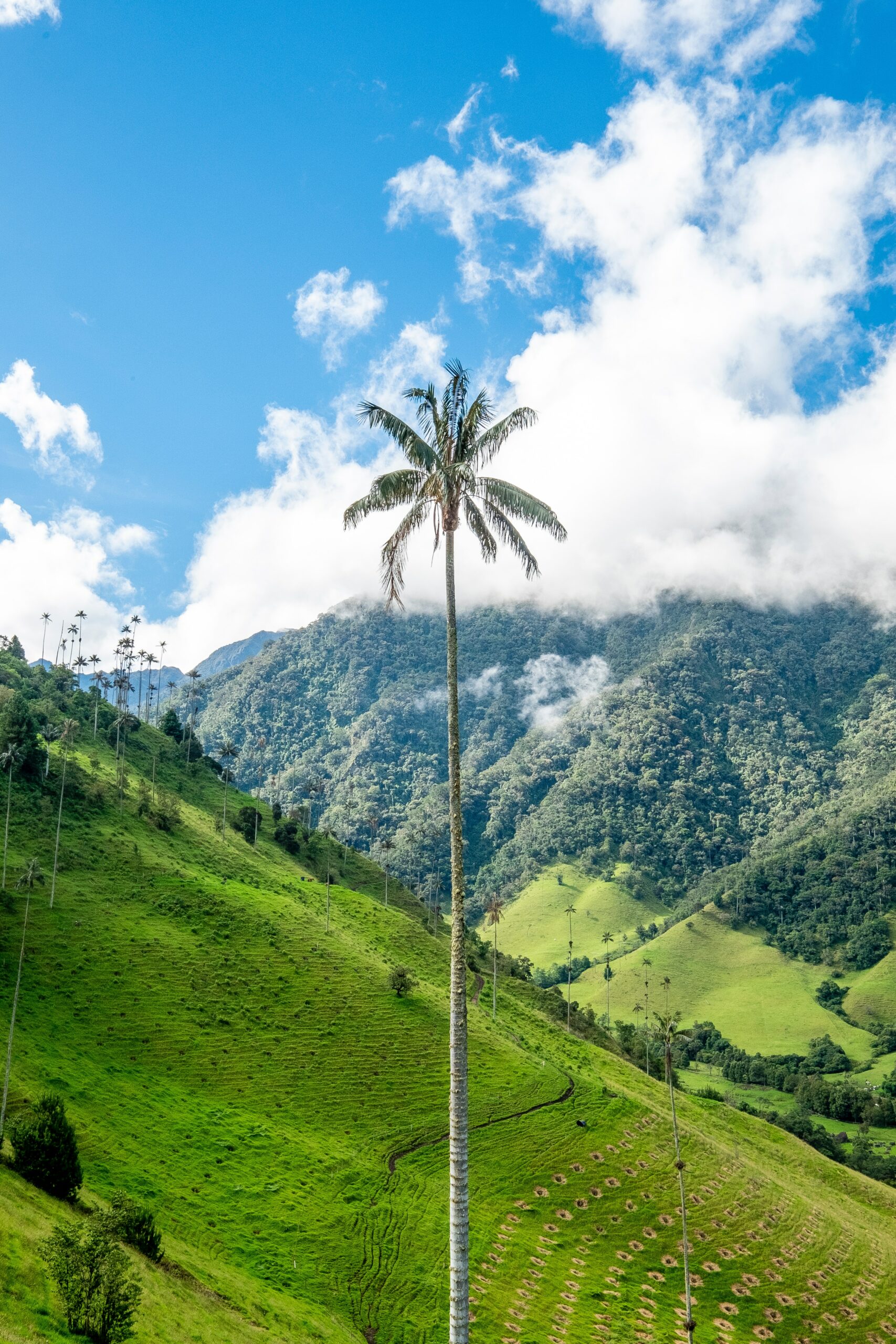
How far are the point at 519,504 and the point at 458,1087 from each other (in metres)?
15.6

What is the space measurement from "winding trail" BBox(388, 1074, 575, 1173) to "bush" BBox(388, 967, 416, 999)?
17.3m

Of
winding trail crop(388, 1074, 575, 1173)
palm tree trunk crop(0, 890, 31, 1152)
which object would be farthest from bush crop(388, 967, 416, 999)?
palm tree trunk crop(0, 890, 31, 1152)

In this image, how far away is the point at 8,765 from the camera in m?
94.7

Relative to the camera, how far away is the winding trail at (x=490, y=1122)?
61.2 meters

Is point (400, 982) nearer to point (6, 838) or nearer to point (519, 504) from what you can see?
point (6, 838)

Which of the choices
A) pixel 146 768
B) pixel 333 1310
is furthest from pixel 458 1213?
pixel 146 768

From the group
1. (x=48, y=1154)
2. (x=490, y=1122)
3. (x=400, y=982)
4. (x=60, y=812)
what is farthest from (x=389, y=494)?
(x=60, y=812)

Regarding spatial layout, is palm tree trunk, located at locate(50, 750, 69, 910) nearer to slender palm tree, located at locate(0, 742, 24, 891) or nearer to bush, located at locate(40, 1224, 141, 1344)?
slender palm tree, located at locate(0, 742, 24, 891)

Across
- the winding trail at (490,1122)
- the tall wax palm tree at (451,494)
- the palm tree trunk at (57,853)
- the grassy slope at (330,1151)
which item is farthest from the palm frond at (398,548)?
the palm tree trunk at (57,853)

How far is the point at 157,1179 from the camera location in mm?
49375

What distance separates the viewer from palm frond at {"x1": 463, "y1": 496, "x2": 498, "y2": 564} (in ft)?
79.5

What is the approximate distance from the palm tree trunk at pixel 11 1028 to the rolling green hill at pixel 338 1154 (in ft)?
3.34

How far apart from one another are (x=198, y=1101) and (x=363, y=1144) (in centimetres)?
1244

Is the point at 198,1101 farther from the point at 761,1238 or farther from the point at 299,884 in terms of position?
the point at 299,884
